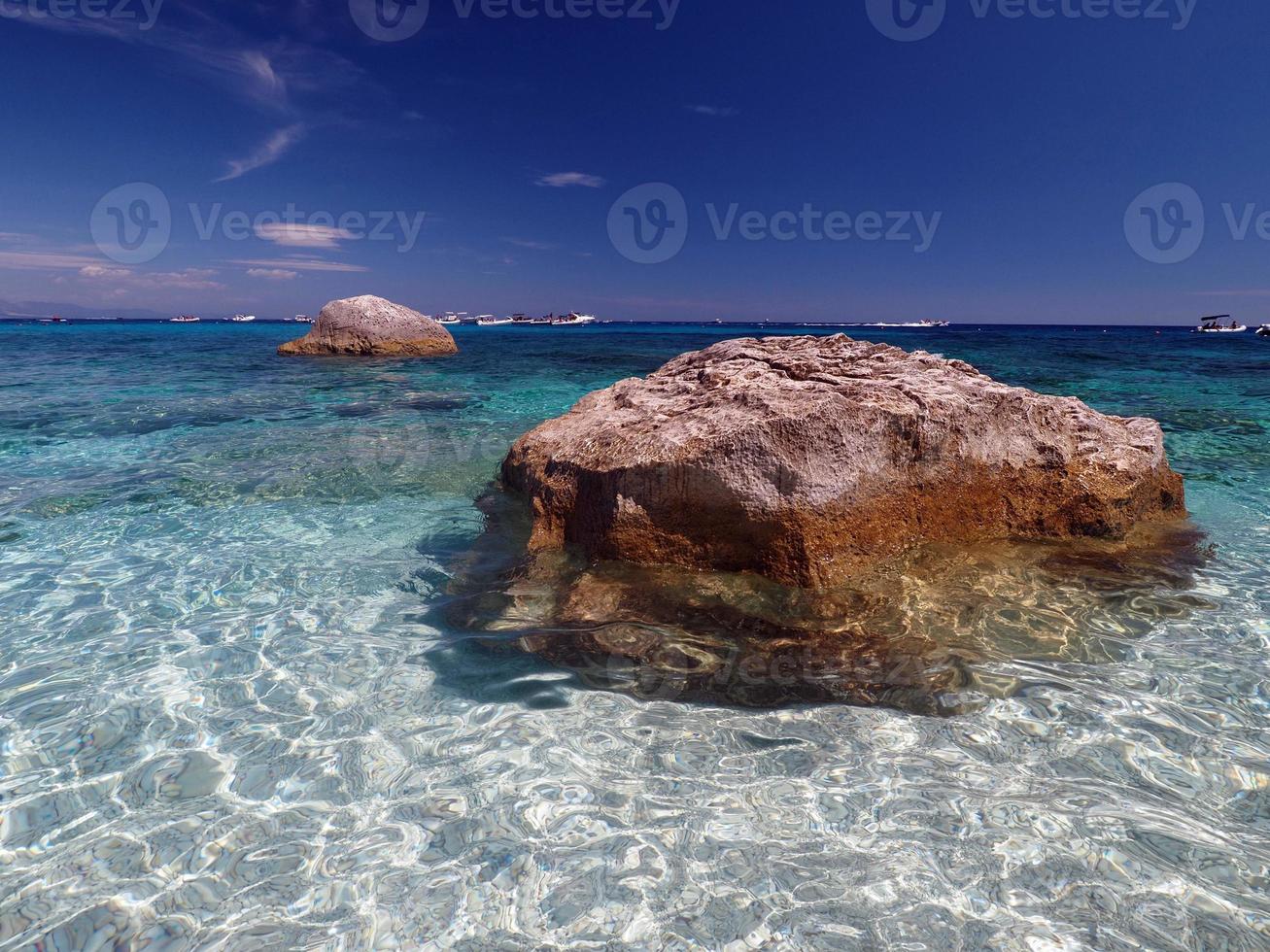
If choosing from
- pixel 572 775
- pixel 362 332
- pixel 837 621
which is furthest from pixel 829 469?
pixel 362 332

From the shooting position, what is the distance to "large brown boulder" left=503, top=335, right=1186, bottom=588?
386 centimetres

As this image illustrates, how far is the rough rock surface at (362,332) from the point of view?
86.4 ft

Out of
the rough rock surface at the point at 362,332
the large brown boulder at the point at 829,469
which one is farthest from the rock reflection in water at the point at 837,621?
the rough rock surface at the point at 362,332

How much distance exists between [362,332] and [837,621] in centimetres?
2729

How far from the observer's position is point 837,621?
3.57 metres

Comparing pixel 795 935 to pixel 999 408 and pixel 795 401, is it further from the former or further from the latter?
pixel 999 408

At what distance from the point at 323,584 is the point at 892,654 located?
12.8 ft

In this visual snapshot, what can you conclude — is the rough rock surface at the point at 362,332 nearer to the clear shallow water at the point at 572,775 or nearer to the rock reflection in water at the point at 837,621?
the clear shallow water at the point at 572,775

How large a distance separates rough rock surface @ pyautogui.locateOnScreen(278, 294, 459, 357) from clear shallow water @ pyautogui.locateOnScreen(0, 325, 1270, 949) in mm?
23295

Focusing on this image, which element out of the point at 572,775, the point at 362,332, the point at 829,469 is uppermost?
the point at 362,332

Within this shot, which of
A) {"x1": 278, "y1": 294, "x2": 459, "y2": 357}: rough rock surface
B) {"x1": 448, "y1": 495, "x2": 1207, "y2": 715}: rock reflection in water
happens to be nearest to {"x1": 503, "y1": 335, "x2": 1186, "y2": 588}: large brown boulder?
{"x1": 448, "y1": 495, "x2": 1207, "y2": 715}: rock reflection in water

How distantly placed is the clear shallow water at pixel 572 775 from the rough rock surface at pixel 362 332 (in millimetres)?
23295

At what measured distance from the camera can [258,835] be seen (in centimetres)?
229

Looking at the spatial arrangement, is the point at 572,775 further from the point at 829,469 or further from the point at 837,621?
the point at 829,469
